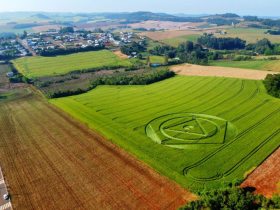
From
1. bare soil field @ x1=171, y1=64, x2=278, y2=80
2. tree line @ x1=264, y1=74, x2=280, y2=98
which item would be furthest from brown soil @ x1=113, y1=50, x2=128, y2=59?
tree line @ x1=264, y1=74, x2=280, y2=98

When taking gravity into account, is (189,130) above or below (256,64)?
above

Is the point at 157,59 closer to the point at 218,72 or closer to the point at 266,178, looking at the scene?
the point at 218,72

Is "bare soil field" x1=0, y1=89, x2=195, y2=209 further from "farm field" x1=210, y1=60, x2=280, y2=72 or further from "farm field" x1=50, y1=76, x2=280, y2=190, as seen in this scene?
"farm field" x1=210, y1=60, x2=280, y2=72

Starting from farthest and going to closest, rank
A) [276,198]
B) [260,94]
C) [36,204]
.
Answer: [260,94] < [36,204] < [276,198]

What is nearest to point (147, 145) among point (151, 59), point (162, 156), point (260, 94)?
point (162, 156)

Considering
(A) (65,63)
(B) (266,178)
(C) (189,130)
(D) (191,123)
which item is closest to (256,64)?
(D) (191,123)

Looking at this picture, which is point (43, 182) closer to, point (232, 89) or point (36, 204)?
point (36, 204)
